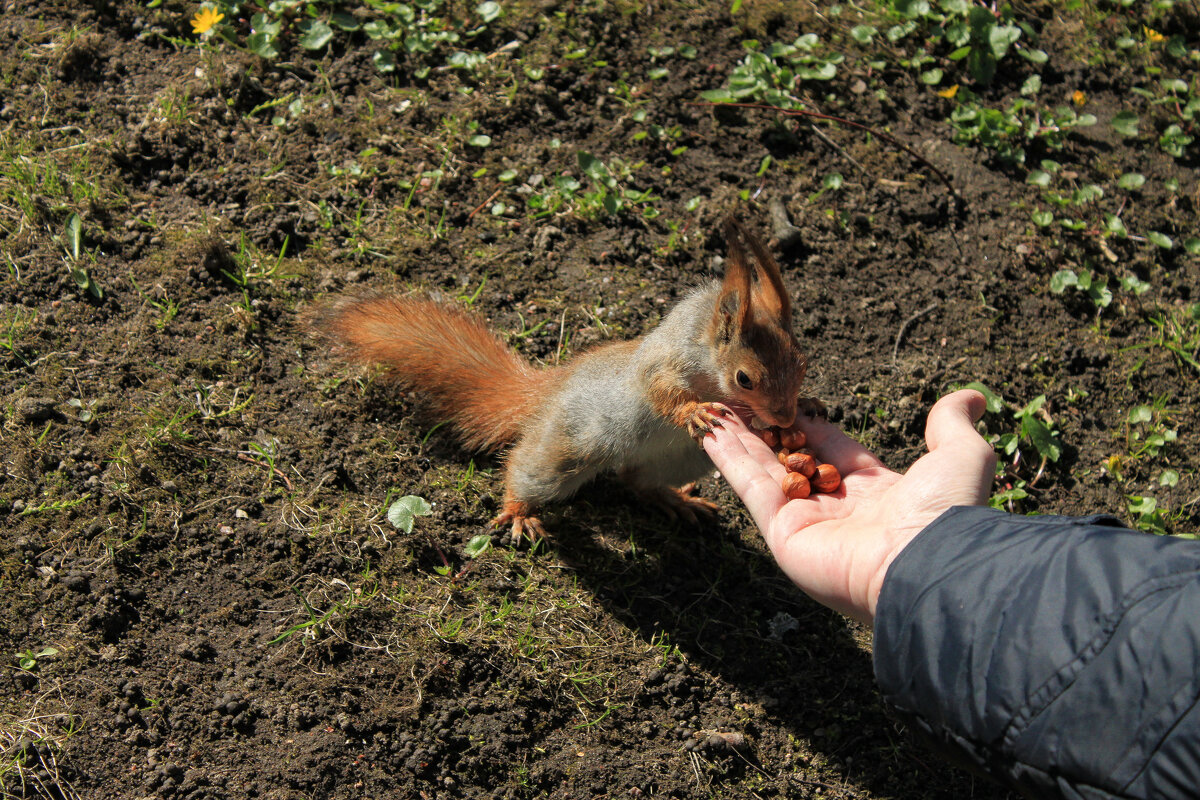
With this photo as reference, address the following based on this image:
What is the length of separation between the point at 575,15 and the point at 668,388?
6.96 feet

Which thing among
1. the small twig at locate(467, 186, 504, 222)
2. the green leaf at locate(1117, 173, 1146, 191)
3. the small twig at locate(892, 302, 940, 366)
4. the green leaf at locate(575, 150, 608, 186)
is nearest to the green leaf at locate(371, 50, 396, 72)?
the small twig at locate(467, 186, 504, 222)

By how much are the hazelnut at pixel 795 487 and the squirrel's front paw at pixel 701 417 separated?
0.27m

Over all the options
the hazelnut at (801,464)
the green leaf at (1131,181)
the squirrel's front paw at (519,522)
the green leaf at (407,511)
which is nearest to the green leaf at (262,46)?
the green leaf at (407,511)

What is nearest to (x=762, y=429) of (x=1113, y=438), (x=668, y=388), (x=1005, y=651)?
(x=668, y=388)

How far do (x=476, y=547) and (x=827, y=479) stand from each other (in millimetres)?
1075

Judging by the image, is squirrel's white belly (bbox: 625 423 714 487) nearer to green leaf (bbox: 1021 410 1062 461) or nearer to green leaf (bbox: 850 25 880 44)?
green leaf (bbox: 1021 410 1062 461)

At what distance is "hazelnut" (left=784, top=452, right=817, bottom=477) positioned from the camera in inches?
89.3

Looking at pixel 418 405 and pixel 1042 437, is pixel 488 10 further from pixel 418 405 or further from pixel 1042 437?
pixel 1042 437

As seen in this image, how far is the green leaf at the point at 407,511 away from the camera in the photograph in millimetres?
2561

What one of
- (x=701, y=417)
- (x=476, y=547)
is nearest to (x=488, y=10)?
→ (x=701, y=417)

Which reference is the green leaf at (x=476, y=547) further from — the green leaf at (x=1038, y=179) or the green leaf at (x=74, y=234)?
the green leaf at (x=1038, y=179)

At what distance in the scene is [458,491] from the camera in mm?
2752

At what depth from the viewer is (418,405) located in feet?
9.16

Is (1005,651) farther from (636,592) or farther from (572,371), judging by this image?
(572,371)
